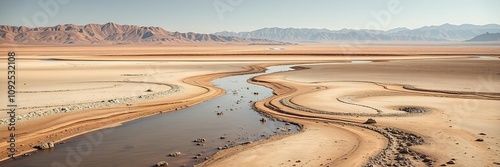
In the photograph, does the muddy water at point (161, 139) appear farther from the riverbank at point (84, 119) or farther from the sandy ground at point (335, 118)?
the sandy ground at point (335, 118)

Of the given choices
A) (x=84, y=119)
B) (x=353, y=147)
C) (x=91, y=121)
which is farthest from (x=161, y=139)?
(x=353, y=147)

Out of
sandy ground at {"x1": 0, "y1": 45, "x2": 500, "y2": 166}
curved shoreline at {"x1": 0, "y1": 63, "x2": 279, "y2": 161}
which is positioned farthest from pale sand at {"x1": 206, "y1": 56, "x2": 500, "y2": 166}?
curved shoreline at {"x1": 0, "y1": 63, "x2": 279, "y2": 161}

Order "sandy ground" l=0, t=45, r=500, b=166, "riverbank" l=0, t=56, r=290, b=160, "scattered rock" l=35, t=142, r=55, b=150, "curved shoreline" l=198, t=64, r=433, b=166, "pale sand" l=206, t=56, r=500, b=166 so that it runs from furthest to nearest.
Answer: "riverbank" l=0, t=56, r=290, b=160, "scattered rock" l=35, t=142, r=55, b=150, "pale sand" l=206, t=56, r=500, b=166, "sandy ground" l=0, t=45, r=500, b=166, "curved shoreline" l=198, t=64, r=433, b=166

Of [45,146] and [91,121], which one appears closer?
[45,146]

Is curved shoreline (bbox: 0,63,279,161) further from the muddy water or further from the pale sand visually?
the pale sand

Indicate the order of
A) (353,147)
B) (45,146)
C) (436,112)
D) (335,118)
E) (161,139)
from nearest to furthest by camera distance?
(353,147) < (45,146) < (161,139) < (335,118) < (436,112)

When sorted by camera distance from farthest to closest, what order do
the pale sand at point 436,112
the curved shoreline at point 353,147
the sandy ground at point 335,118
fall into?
1. the pale sand at point 436,112
2. the sandy ground at point 335,118
3. the curved shoreline at point 353,147

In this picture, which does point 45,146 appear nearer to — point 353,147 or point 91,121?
point 91,121

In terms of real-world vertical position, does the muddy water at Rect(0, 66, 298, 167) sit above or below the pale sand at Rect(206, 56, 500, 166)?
below

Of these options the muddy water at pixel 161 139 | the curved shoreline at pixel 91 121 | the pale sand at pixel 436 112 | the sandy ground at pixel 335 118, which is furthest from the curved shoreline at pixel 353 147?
the curved shoreline at pixel 91 121
